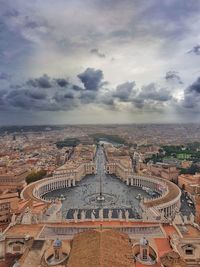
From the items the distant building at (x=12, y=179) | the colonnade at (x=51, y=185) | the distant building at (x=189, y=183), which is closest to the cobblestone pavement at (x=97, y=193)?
the colonnade at (x=51, y=185)

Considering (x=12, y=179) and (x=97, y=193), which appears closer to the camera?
(x=97, y=193)

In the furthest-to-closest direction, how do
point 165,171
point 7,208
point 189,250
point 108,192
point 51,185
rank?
point 165,171
point 51,185
point 108,192
point 7,208
point 189,250

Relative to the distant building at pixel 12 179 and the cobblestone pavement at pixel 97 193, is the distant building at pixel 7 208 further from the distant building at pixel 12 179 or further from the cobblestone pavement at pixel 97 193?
the distant building at pixel 12 179

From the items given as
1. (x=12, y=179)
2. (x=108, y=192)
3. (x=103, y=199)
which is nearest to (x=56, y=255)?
(x=103, y=199)

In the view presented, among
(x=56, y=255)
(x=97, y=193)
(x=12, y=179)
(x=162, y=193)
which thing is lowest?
(x=162, y=193)

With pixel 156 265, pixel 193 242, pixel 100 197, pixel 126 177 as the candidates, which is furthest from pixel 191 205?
pixel 156 265

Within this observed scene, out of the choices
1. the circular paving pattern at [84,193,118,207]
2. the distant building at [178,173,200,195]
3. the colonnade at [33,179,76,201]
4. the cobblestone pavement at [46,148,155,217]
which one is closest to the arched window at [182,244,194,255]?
the cobblestone pavement at [46,148,155,217]

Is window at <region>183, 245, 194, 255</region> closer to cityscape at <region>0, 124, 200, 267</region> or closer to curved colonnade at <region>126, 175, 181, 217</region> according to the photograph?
cityscape at <region>0, 124, 200, 267</region>

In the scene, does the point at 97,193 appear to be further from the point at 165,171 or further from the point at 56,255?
the point at 56,255
